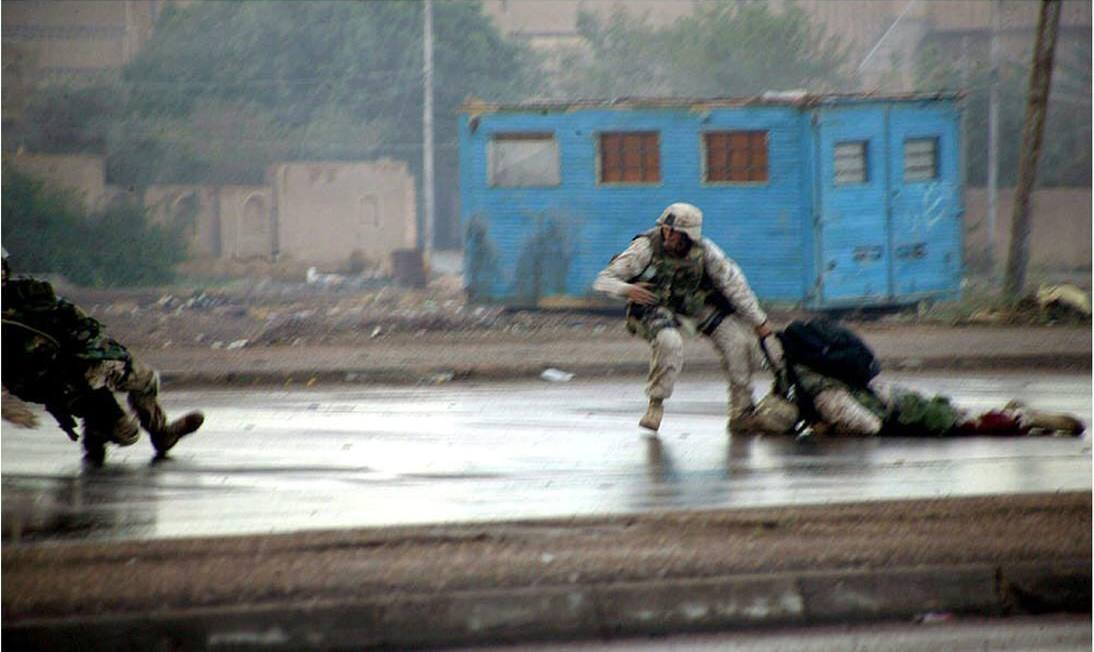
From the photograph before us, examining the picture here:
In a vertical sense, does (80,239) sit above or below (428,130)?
below

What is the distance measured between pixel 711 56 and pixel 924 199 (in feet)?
75.2

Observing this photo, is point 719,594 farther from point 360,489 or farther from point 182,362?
point 182,362

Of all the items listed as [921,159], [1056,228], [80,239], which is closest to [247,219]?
[80,239]

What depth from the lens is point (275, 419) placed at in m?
13.0

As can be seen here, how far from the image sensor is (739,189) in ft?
72.1

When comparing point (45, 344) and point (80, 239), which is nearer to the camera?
point (45, 344)

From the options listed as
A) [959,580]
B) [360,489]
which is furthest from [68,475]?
[959,580]

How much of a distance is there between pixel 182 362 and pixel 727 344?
767 cm

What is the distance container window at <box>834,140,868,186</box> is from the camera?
21891mm

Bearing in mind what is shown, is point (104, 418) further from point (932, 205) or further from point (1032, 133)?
point (1032, 133)

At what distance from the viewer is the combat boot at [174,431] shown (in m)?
10.5

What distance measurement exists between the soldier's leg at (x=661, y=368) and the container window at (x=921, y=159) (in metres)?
11.5

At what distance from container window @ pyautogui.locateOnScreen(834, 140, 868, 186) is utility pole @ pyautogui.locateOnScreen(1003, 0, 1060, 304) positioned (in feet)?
6.58

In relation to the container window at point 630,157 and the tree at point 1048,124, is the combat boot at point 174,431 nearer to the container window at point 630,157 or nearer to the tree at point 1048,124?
the container window at point 630,157
